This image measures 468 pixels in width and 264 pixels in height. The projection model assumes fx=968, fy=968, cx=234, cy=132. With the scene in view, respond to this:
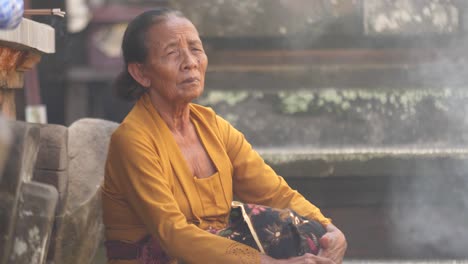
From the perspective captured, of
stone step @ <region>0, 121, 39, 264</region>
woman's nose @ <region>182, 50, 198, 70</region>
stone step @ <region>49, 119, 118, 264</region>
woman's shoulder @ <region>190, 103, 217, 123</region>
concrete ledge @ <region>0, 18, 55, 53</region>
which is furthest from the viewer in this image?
stone step @ <region>49, 119, 118, 264</region>

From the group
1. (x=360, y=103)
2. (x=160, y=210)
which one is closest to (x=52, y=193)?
(x=160, y=210)

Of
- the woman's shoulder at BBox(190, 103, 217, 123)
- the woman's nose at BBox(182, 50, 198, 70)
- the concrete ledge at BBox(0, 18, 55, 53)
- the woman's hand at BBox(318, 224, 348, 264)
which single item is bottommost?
the woman's hand at BBox(318, 224, 348, 264)

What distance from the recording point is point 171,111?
3432mm

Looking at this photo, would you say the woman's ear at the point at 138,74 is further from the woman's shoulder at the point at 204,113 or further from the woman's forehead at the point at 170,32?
the woman's shoulder at the point at 204,113

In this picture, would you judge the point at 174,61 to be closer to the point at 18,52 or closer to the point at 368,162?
the point at 18,52

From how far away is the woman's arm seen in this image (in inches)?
122

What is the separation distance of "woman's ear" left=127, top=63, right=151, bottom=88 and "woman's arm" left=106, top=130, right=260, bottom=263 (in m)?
0.24

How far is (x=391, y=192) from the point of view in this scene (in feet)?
16.0

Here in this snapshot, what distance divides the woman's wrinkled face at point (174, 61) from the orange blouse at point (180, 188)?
0.36 ft

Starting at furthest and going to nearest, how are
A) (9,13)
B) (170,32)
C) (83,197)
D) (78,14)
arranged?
(78,14), (83,197), (170,32), (9,13)

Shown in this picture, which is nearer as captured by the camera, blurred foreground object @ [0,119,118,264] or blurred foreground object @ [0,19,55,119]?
blurred foreground object @ [0,119,118,264]

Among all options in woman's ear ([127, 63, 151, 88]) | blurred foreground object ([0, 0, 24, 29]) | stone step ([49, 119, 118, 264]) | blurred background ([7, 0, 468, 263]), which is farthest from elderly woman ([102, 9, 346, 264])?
blurred background ([7, 0, 468, 263])

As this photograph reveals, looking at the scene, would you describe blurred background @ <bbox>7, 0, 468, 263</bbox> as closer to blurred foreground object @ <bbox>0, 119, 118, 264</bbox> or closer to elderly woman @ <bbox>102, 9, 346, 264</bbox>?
blurred foreground object @ <bbox>0, 119, 118, 264</bbox>

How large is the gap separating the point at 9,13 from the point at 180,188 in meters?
1.09
